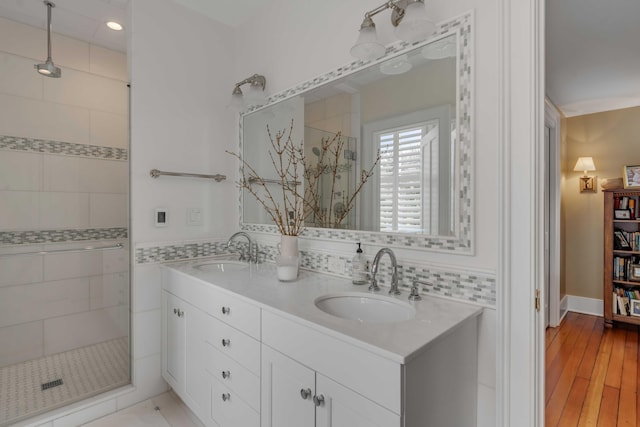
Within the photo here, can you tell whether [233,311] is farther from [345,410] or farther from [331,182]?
[331,182]

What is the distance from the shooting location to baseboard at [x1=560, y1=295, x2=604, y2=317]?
144 inches

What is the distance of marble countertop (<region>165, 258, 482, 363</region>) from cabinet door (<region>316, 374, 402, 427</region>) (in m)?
0.15

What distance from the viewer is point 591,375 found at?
243 cm

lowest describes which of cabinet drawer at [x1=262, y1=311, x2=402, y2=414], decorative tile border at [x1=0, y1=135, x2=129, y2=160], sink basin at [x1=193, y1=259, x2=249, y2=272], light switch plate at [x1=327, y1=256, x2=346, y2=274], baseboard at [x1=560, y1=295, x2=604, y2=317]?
baseboard at [x1=560, y1=295, x2=604, y2=317]

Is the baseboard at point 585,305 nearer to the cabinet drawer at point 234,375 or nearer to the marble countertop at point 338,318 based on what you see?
the marble countertop at point 338,318

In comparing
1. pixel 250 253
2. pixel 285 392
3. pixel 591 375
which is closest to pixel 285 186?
pixel 250 253

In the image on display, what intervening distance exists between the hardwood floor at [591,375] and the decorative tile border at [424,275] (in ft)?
4.50

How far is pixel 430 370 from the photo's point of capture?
0.92m

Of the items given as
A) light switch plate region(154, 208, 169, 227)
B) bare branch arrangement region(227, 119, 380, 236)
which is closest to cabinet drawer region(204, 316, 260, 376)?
bare branch arrangement region(227, 119, 380, 236)

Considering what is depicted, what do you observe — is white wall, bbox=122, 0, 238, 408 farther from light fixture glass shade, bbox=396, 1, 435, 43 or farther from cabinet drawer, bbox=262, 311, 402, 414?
light fixture glass shade, bbox=396, 1, 435, 43

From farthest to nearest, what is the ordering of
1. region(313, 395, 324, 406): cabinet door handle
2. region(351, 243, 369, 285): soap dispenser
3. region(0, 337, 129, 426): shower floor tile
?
region(0, 337, 129, 426): shower floor tile < region(351, 243, 369, 285): soap dispenser < region(313, 395, 324, 406): cabinet door handle

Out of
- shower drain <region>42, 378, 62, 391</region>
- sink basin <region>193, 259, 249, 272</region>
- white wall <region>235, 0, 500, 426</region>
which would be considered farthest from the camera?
sink basin <region>193, 259, 249, 272</region>

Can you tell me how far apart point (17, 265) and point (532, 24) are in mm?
2685

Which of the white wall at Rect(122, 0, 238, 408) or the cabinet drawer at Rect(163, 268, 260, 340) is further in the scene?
the white wall at Rect(122, 0, 238, 408)
